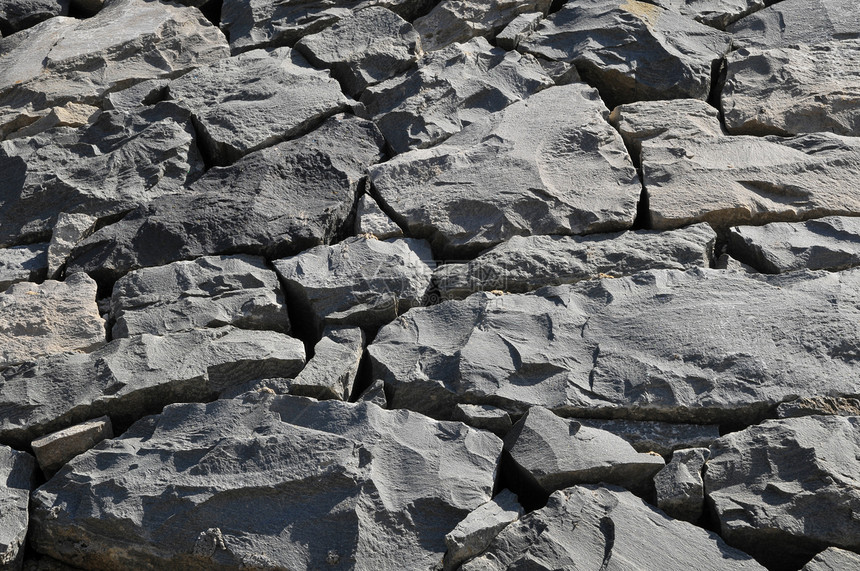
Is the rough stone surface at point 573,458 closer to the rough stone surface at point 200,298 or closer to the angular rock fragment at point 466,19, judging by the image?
the rough stone surface at point 200,298

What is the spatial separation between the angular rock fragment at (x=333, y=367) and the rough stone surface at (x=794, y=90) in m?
1.60

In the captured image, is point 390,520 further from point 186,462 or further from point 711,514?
point 711,514

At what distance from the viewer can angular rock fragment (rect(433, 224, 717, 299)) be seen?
2900 millimetres

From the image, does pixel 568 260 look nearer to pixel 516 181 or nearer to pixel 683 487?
pixel 516 181

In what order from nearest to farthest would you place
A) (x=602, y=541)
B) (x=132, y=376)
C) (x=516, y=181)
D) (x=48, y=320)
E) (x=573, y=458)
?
(x=602, y=541), (x=573, y=458), (x=132, y=376), (x=48, y=320), (x=516, y=181)

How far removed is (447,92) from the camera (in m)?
3.47

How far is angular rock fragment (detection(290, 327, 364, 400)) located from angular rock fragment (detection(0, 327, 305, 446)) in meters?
0.07

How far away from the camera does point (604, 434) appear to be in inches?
98.0

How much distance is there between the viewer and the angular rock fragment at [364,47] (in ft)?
11.8

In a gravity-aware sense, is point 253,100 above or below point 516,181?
above

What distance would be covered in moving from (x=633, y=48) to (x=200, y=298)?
1.90m

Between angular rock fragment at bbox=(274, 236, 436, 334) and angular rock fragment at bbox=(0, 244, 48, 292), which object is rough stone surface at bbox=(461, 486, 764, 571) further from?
angular rock fragment at bbox=(0, 244, 48, 292)

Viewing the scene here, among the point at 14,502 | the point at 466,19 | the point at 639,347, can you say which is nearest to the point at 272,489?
the point at 14,502

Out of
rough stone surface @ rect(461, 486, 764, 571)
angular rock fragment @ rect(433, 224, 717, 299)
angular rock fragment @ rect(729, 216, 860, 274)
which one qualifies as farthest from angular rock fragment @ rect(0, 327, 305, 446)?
angular rock fragment @ rect(729, 216, 860, 274)
